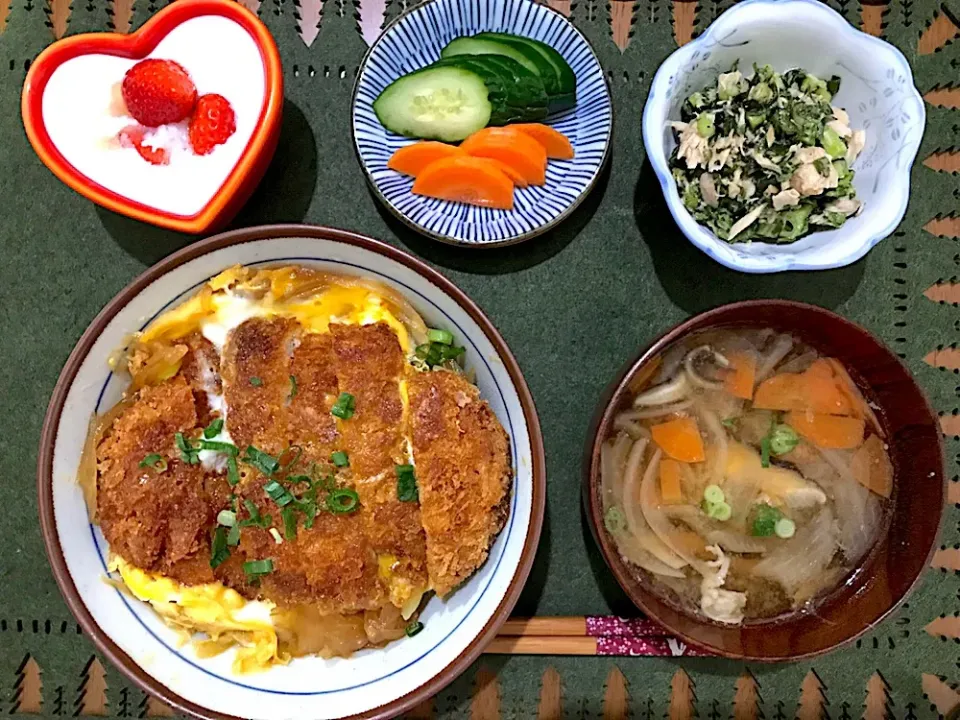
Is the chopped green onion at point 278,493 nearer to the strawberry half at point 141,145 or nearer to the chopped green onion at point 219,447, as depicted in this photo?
the chopped green onion at point 219,447

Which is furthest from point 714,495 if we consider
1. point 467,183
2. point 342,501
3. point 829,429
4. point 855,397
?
point 467,183

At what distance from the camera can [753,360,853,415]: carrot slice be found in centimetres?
205

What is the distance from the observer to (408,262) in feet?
5.96

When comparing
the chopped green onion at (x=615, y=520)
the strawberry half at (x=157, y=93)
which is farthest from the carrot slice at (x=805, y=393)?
the strawberry half at (x=157, y=93)

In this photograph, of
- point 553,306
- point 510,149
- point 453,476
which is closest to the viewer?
point 453,476

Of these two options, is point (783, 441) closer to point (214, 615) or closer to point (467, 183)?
point (467, 183)

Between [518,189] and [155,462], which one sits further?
[518,189]

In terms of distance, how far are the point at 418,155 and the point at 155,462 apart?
105 cm

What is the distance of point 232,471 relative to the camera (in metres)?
1.93

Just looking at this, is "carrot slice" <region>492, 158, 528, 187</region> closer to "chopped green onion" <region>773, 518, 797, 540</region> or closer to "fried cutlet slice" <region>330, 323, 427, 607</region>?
"fried cutlet slice" <region>330, 323, 427, 607</region>

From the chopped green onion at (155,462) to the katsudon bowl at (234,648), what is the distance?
6.4 inches

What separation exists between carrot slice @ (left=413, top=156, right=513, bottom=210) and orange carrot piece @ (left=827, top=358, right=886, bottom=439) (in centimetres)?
98

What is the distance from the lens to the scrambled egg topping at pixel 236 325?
74.7 inches

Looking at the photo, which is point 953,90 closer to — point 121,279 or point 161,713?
point 121,279
